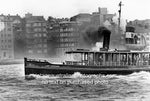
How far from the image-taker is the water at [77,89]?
25.1 meters

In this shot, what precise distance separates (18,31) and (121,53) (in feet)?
286

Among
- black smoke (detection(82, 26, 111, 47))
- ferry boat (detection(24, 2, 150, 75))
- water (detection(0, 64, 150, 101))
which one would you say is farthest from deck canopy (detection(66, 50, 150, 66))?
black smoke (detection(82, 26, 111, 47))

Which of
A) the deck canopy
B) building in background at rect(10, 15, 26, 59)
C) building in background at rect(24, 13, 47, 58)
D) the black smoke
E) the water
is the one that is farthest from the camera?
building in background at rect(24, 13, 47, 58)

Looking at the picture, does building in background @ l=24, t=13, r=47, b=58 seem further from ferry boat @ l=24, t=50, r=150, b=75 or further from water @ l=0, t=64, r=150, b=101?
water @ l=0, t=64, r=150, b=101

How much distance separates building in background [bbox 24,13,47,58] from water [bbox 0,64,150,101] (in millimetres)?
81477

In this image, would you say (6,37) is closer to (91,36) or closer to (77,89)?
(91,36)

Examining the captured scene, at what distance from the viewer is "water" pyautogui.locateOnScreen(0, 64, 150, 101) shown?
988 inches

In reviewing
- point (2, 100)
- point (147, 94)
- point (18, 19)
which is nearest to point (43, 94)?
point (2, 100)

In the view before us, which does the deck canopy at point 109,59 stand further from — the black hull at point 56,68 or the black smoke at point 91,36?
the black smoke at point 91,36

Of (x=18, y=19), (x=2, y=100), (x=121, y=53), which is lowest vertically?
(x=2, y=100)

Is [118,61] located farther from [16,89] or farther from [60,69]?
[16,89]

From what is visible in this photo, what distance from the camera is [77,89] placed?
29.4 meters

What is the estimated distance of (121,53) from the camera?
4066 centimetres

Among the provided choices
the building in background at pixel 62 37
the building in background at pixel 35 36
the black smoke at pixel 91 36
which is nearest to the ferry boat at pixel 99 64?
the black smoke at pixel 91 36
